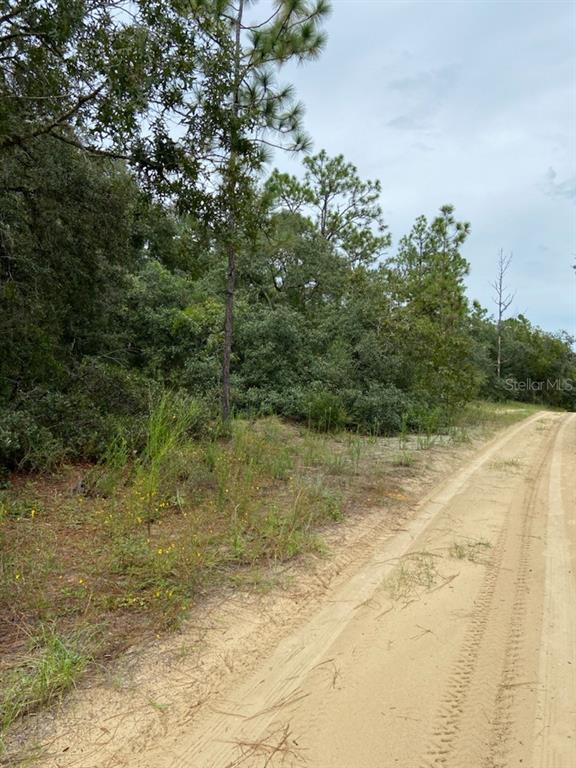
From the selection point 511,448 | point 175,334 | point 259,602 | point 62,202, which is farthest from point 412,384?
point 259,602

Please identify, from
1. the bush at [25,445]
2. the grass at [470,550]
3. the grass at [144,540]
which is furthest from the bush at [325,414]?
the grass at [470,550]

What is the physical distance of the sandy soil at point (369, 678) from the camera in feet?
7.72

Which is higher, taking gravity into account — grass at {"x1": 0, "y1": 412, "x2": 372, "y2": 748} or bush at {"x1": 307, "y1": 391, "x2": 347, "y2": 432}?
bush at {"x1": 307, "y1": 391, "x2": 347, "y2": 432}

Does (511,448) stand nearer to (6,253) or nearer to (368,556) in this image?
(368,556)

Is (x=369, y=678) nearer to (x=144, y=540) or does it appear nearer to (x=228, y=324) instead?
(x=144, y=540)

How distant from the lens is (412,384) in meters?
15.6

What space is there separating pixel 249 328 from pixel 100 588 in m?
11.6

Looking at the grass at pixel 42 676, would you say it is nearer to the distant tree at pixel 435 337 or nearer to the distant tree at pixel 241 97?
the distant tree at pixel 241 97

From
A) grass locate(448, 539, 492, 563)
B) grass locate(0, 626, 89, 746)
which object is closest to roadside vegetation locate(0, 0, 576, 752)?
grass locate(0, 626, 89, 746)

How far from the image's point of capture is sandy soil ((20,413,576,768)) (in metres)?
2.35

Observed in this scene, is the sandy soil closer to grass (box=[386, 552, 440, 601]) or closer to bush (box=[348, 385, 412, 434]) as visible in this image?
grass (box=[386, 552, 440, 601])

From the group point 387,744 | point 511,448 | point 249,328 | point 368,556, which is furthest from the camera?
point 249,328

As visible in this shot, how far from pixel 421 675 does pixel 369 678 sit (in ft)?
1.00

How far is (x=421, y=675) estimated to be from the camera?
2.93 meters
